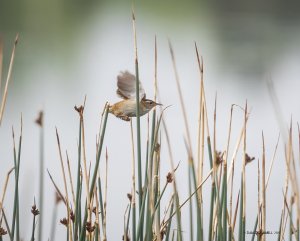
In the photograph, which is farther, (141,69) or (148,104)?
(141,69)

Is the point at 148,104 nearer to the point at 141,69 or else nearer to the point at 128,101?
the point at 128,101

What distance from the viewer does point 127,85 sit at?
1.58 meters

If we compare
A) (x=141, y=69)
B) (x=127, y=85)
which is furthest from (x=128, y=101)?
(x=141, y=69)

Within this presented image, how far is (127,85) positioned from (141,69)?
18.6 ft

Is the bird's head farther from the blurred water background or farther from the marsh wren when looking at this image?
the blurred water background

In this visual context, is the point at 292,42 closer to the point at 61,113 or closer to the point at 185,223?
the point at 61,113

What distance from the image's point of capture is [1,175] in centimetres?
373

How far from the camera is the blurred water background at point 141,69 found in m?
4.37

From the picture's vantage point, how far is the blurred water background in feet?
14.3

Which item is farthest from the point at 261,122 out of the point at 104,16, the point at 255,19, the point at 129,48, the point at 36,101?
the point at 104,16

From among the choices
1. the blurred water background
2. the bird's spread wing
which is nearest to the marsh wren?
the bird's spread wing

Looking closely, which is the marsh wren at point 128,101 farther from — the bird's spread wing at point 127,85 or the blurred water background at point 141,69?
the blurred water background at point 141,69

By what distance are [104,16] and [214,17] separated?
2.08 metres

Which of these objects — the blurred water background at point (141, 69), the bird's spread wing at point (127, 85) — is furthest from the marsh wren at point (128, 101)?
the blurred water background at point (141, 69)
